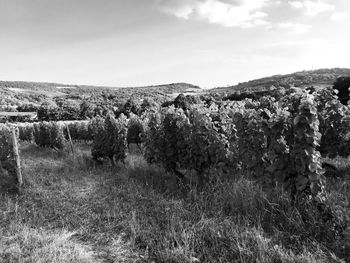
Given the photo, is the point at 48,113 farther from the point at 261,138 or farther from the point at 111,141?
the point at 261,138

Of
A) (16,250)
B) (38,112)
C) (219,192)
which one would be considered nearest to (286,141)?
(219,192)

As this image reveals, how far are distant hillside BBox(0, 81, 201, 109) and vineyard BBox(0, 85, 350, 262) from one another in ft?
270

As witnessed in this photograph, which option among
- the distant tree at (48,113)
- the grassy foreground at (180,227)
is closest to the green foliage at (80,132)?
the grassy foreground at (180,227)

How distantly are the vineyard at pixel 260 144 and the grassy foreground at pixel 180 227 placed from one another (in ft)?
0.33

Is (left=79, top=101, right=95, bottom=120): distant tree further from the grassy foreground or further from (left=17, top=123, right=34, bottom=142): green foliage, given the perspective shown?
the grassy foreground

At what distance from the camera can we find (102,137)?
37.5 feet

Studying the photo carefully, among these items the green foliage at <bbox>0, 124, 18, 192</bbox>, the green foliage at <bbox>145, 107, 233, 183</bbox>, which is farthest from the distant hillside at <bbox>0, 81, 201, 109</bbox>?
the green foliage at <bbox>145, 107, 233, 183</bbox>

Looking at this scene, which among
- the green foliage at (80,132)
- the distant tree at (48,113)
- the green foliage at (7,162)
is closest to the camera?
the green foliage at (7,162)

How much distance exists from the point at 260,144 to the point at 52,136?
52.9 feet

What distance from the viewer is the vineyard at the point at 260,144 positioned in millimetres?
3689

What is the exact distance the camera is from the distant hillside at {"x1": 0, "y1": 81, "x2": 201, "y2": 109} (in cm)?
9444

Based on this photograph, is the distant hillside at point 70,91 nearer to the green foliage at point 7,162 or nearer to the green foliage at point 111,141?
the green foliage at point 111,141

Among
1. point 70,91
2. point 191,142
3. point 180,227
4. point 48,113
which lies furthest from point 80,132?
point 70,91

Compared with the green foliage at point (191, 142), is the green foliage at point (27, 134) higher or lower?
lower
